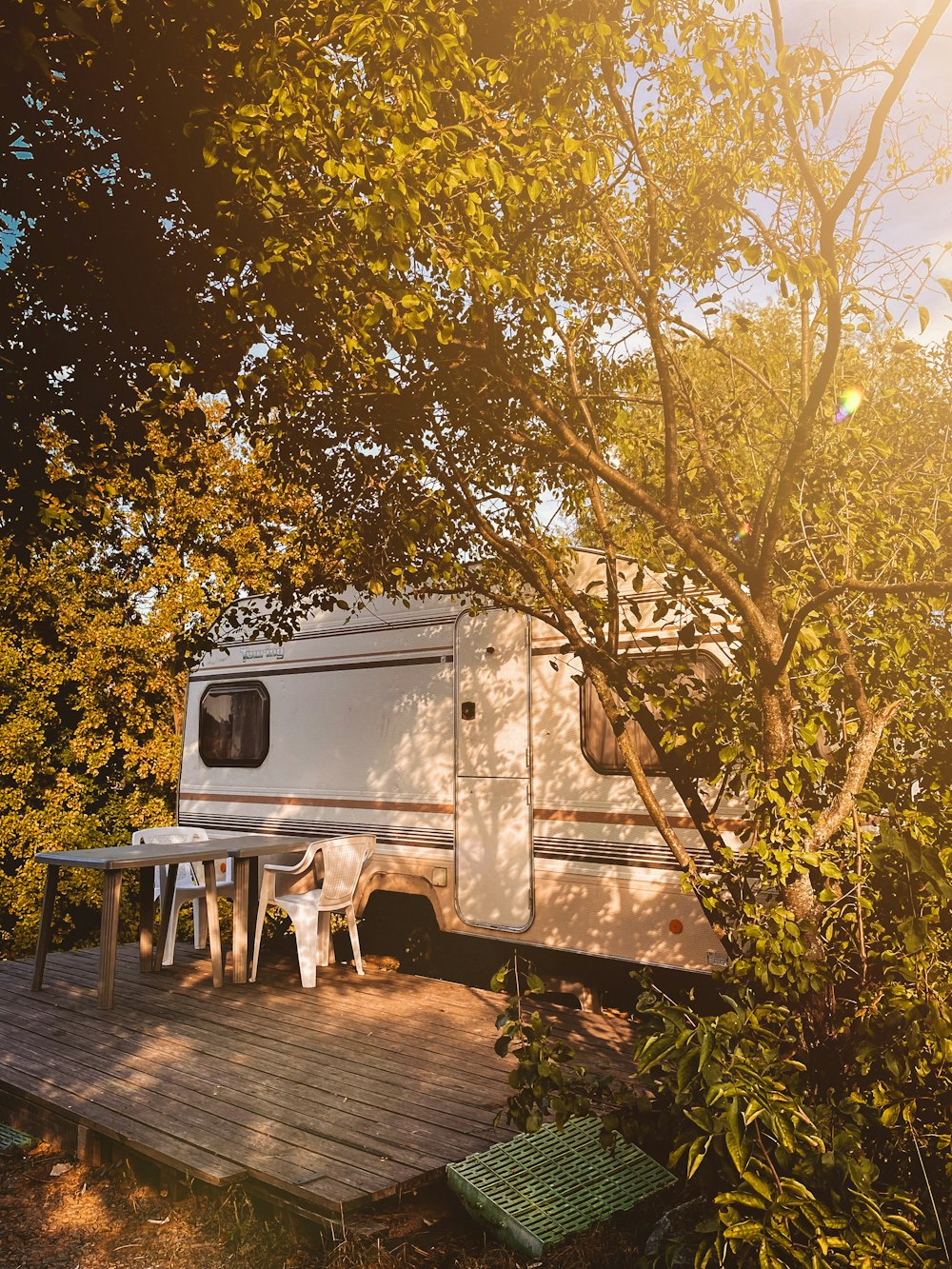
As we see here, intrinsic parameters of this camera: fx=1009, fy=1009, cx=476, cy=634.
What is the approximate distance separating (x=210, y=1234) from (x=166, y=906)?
411cm

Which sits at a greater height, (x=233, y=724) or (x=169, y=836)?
(x=233, y=724)

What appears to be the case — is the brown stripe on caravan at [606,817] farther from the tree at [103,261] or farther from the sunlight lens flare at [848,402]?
the tree at [103,261]

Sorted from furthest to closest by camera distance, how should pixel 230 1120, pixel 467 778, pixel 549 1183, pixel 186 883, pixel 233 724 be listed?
pixel 233 724
pixel 186 883
pixel 467 778
pixel 230 1120
pixel 549 1183

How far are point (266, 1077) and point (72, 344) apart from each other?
3.69m

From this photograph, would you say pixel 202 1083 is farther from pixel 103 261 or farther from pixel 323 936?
pixel 103 261

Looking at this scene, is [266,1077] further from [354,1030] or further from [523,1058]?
[523,1058]

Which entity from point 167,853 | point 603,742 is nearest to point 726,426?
point 603,742

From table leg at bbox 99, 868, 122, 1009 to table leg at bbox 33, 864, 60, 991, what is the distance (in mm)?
627

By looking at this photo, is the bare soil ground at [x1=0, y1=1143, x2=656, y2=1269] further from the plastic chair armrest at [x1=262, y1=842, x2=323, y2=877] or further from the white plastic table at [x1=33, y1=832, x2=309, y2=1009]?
the plastic chair armrest at [x1=262, y1=842, x2=323, y2=877]

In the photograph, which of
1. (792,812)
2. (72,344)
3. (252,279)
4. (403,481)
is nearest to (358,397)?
(403,481)

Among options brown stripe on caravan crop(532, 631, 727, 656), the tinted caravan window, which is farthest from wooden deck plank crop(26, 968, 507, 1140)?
brown stripe on caravan crop(532, 631, 727, 656)

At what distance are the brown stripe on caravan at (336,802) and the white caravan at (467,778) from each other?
0.01 meters

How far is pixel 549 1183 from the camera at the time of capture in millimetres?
3783

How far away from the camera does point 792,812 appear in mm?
3057
